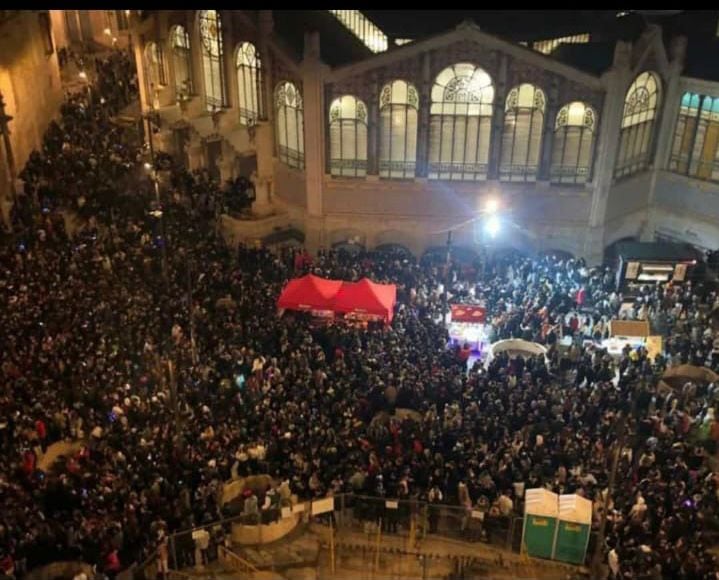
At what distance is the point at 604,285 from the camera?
25.1 meters

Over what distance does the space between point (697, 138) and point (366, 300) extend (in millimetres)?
14923

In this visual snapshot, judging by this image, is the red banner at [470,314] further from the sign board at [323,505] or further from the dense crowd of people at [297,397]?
the sign board at [323,505]

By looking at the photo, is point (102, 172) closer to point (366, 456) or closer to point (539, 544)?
point (366, 456)

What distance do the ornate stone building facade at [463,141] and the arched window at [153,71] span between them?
3209 millimetres

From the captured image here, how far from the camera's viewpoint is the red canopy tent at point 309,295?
22062mm

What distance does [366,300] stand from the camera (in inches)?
860

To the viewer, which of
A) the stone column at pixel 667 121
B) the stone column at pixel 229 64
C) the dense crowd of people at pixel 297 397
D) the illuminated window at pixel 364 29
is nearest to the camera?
the dense crowd of people at pixel 297 397

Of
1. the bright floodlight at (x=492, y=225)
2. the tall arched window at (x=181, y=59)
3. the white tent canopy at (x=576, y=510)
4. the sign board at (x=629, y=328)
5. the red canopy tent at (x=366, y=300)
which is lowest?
the white tent canopy at (x=576, y=510)

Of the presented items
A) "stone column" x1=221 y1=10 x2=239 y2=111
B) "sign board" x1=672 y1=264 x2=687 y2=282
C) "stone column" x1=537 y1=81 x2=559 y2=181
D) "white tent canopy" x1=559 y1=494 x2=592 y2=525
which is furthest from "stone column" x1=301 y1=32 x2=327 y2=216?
"white tent canopy" x1=559 y1=494 x2=592 y2=525

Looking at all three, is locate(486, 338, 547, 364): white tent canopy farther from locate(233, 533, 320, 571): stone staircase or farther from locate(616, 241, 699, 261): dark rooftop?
locate(233, 533, 320, 571): stone staircase

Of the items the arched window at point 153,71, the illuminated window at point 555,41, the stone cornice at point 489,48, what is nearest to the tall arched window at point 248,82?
the arched window at point 153,71

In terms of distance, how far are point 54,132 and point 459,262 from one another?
61.6ft

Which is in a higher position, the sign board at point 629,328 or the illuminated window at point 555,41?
the illuminated window at point 555,41

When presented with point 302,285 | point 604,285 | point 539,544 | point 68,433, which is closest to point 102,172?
point 302,285
